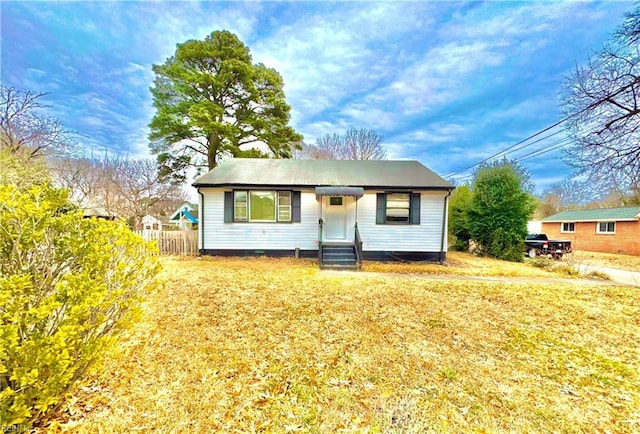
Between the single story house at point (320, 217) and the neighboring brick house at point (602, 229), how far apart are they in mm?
18562

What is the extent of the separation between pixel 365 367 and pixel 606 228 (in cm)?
2754

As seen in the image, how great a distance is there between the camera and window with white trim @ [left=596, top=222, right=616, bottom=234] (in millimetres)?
18984

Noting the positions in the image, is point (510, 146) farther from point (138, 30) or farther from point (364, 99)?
point (138, 30)

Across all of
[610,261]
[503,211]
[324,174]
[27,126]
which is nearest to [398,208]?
[324,174]

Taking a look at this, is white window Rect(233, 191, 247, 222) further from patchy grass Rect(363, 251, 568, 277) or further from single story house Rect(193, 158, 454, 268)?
patchy grass Rect(363, 251, 568, 277)

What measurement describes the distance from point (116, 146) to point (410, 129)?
23.6 meters

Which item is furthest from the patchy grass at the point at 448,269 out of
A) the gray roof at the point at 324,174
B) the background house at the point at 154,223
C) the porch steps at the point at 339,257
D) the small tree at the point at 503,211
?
the background house at the point at 154,223

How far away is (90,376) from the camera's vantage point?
264cm

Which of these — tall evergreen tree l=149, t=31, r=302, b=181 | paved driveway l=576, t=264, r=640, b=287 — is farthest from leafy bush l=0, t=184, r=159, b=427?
tall evergreen tree l=149, t=31, r=302, b=181

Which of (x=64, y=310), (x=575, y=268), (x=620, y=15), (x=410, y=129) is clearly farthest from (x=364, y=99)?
(x=64, y=310)

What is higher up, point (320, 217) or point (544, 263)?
point (320, 217)

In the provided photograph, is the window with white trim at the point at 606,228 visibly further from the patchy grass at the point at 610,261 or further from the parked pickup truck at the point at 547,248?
the parked pickup truck at the point at 547,248

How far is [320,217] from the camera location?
33.9 ft

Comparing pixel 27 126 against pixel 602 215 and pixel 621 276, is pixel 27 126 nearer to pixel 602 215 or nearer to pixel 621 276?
pixel 621 276
